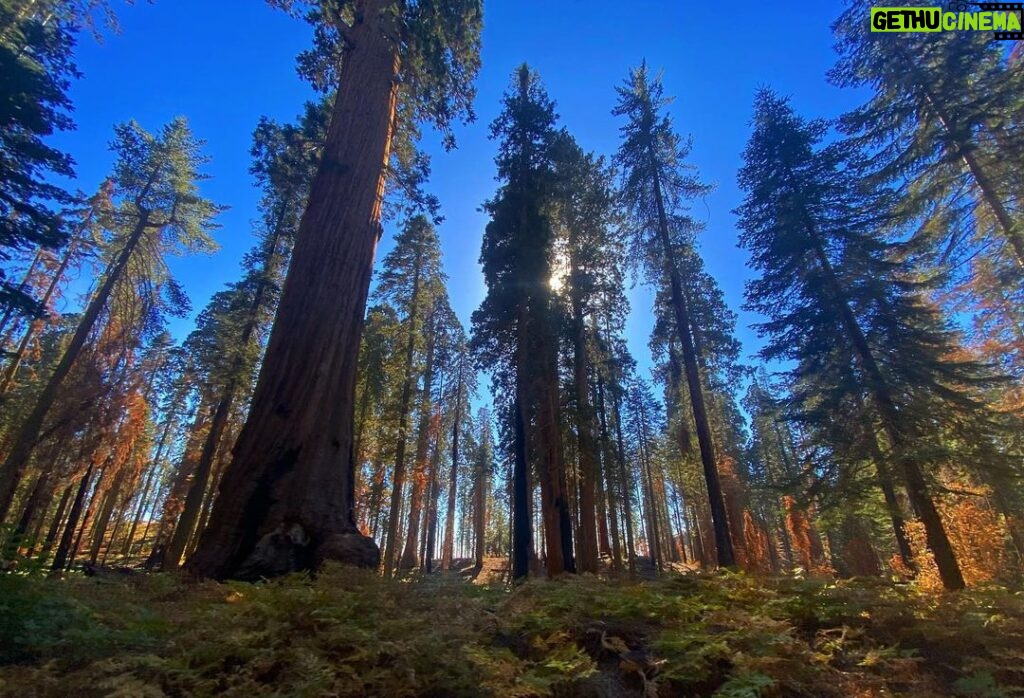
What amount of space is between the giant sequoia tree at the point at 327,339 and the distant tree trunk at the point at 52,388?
1479cm

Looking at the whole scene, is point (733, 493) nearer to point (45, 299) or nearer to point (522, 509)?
point (522, 509)

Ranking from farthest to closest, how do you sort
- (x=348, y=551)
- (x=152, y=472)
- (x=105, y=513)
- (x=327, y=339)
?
(x=152, y=472)
(x=105, y=513)
(x=327, y=339)
(x=348, y=551)

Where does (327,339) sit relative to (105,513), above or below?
below

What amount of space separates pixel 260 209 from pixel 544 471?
17.7 meters

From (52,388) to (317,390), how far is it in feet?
53.3

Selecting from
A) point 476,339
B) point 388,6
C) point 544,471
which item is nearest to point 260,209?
point 476,339

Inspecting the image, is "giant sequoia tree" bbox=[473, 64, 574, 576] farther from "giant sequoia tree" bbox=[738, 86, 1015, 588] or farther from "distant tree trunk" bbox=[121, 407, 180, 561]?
"distant tree trunk" bbox=[121, 407, 180, 561]

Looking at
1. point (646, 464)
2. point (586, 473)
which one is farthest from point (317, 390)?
point (646, 464)

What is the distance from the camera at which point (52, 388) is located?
14094 mm

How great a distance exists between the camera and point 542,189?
46.6 feet

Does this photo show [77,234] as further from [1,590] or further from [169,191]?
[1,590]

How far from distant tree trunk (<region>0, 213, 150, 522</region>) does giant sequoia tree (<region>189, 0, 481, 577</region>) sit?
14791 millimetres

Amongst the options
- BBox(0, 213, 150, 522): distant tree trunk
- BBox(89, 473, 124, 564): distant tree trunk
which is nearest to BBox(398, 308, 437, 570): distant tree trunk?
BBox(0, 213, 150, 522): distant tree trunk

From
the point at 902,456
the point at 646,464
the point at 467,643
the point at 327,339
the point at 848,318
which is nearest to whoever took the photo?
the point at 467,643
